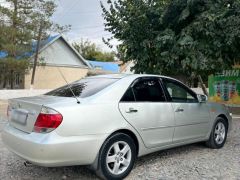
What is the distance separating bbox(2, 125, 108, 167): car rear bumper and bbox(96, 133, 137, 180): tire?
0.48 ft

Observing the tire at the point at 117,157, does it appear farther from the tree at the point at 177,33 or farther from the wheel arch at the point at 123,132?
the tree at the point at 177,33

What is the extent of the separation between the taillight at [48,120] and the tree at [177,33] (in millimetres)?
4902

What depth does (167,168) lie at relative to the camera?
5.26m

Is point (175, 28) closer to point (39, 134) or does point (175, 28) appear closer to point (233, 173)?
point (233, 173)

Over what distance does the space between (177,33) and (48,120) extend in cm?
596

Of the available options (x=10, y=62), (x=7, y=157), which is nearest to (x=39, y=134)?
(x=7, y=157)

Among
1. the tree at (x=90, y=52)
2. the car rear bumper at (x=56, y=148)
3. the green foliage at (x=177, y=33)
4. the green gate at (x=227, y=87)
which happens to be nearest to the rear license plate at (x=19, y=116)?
the car rear bumper at (x=56, y=148)

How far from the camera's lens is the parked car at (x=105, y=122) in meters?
4.15

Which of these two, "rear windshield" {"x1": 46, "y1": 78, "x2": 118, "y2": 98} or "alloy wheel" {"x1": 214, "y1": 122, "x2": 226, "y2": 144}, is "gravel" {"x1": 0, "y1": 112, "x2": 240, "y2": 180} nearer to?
"alloy wheel" {"x1": 214, "y1": 122, "x2": 226, "y2": 144}

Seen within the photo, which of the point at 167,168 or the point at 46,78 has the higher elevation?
the point at 46,78

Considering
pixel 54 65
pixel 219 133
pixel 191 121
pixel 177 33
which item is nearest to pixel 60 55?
pixel 54 65

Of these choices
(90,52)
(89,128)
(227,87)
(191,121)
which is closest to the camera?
(89,128)

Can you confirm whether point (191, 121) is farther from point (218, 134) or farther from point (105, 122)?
point (105, 122)

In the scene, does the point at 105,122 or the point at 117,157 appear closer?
the point at 105,122
